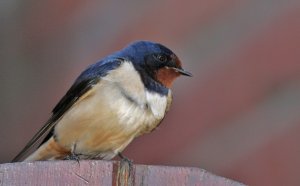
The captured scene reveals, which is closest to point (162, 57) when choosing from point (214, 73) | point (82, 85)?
point (82, 85)

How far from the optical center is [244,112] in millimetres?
606

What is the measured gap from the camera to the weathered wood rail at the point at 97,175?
420 mm

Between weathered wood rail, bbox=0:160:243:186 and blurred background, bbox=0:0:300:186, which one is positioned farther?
blurred background, bbox=0:0:300:186

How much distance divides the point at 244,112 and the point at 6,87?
41 cm

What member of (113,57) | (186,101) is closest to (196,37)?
(186,101)

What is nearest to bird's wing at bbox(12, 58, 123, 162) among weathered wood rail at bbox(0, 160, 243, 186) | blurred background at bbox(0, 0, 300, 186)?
blurred background at bbox(0, 0, 300, 186)

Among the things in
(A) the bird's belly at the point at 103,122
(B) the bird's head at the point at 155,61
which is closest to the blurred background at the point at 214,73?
(A) the bird's belly at the point at 103,122

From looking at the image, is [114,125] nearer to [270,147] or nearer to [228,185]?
[270,147]

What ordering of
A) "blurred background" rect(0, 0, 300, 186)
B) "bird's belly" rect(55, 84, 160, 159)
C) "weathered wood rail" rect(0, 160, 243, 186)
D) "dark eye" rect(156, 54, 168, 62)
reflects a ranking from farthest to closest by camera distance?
"dark eye" rect(156, 54, 168, 62)
"bird's belly" rect(55, 84, 160, 159)
"blurred background" rect(0, 0, 300, 186)
"weathered wood rail" rect(0, 160, 243, 186)

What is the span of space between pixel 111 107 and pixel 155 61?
0.16m

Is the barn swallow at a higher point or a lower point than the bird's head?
lower

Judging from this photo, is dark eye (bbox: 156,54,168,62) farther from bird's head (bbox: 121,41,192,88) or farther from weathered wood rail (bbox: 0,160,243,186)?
weathered wood rail (bbox: 0,160,243,186)

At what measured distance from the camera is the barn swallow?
96cm

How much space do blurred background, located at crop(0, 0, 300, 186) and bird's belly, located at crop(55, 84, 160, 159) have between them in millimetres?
127
